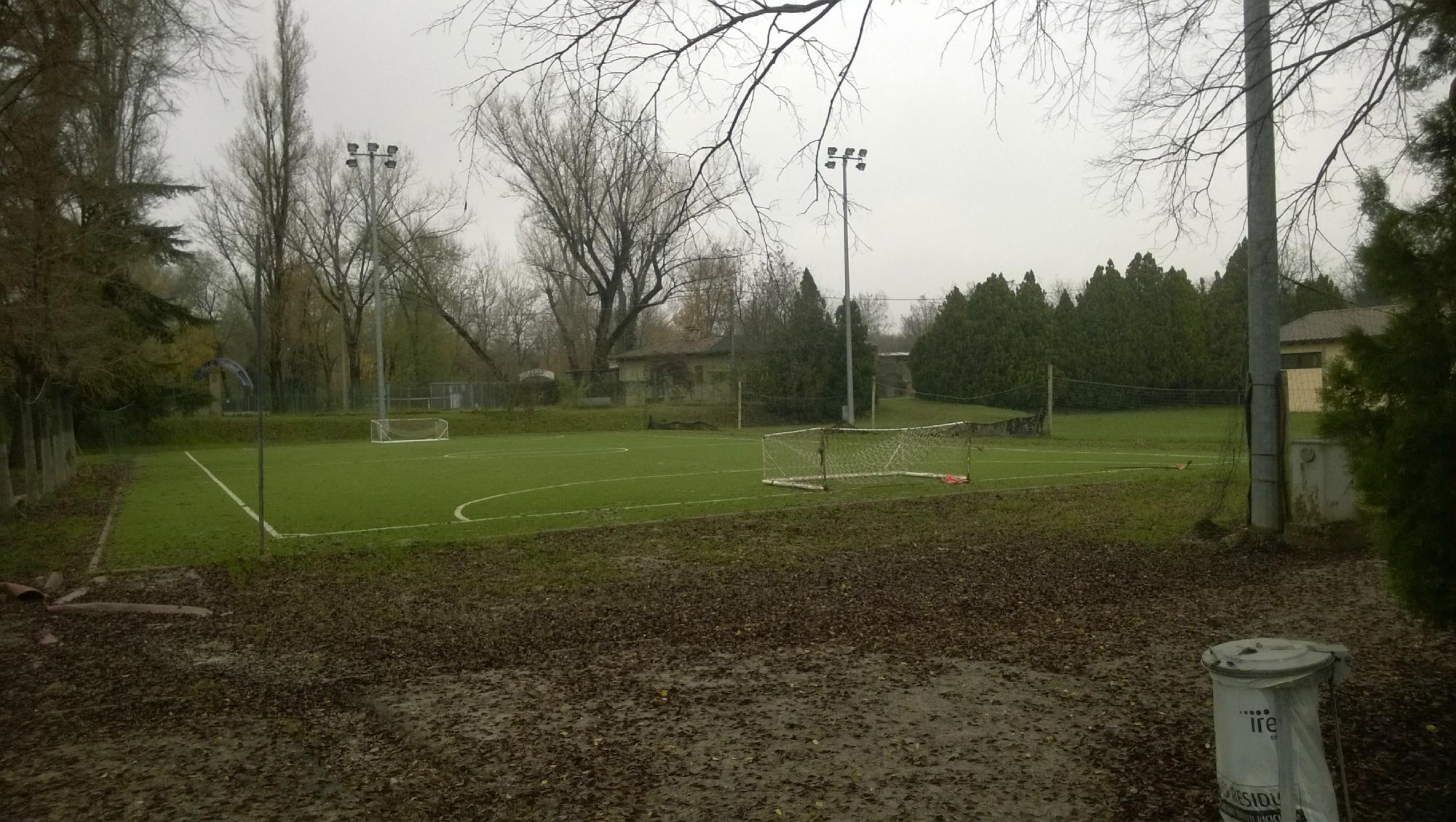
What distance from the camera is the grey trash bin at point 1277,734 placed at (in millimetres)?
3471

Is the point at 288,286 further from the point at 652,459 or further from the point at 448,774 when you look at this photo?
the point at 448,774

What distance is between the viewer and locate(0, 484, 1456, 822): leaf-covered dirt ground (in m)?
4.36

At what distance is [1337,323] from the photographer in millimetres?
8672

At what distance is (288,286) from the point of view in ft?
178

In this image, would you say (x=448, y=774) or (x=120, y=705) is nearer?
(x=448, y=774)

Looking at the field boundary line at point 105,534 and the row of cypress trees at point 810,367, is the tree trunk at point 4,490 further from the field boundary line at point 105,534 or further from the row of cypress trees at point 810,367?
the row of cypress trees at point 810,367

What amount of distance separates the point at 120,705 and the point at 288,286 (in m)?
52.7

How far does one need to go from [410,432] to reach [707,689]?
3932 cm

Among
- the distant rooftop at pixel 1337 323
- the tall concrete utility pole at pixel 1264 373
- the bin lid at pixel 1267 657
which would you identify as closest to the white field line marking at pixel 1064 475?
the distant rooftop at pixel 1337 323

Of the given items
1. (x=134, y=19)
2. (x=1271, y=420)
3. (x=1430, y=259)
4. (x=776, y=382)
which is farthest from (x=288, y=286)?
(x=1430, y=259)

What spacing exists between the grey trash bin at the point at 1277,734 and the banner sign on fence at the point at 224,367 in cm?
5096

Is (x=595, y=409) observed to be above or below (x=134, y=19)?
below

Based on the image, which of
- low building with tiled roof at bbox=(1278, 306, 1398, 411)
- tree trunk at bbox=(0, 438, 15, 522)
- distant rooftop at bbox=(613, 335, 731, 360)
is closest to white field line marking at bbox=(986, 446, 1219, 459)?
low building with tiled roof at bbox=(1278, 306, 1398, 411)

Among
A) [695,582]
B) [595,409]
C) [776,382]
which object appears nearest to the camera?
[695,582]
